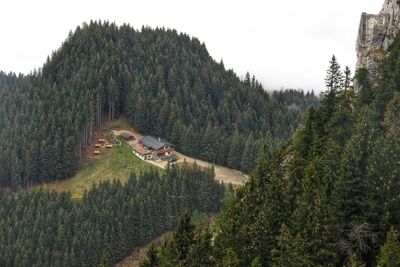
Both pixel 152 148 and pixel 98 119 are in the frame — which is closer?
pixel 152 148

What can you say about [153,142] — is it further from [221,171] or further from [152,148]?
[221,171]

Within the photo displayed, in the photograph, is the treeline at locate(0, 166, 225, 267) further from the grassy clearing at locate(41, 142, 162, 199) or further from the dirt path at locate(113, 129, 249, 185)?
the grassy clearing at locate(41, 142, 162, 199)

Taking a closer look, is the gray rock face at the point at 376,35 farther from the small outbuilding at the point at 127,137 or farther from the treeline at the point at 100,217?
the small outbuilding at the point at 127,137

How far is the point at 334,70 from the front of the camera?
219ft

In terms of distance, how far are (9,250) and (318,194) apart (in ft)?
284

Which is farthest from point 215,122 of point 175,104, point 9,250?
point 9,250

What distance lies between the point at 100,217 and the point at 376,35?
7411cm

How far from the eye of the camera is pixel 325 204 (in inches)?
1800

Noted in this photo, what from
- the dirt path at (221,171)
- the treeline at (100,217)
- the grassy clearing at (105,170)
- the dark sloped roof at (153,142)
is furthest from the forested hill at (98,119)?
the treeline at (100,217)

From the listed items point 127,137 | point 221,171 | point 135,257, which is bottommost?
point 135,257

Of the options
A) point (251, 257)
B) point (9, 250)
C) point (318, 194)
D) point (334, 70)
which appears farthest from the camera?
point (9, 250)

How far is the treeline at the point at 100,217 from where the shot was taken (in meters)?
114

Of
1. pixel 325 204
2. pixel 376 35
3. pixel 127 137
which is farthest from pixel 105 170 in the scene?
pixel 325 204

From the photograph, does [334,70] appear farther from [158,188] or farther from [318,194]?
[158,188]
